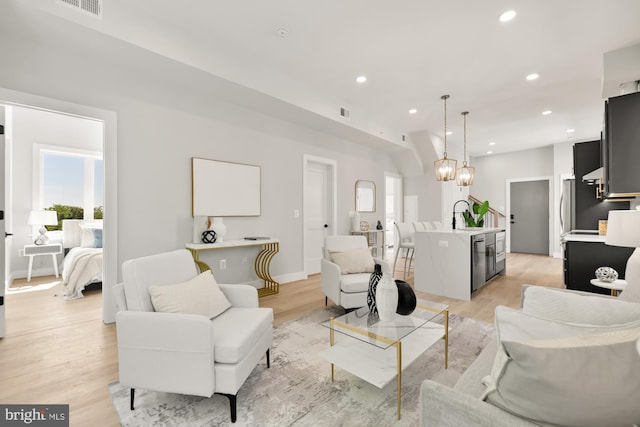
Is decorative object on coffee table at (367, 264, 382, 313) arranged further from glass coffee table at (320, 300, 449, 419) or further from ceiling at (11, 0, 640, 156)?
ceiling at (11, 0, 640, 156)

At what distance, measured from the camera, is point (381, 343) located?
5.94 ft

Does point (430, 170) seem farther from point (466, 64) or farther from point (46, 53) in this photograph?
point (46, 53)

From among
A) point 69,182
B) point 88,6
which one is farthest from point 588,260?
point 69,182

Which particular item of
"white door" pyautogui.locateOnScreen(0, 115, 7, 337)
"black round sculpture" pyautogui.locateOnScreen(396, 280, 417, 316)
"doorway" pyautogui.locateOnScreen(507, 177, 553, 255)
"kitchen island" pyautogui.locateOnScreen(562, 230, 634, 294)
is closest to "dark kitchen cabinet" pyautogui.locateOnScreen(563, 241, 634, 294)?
"kitchen island" pyautogui.locateOnScreen(562, 230, 634, 294)

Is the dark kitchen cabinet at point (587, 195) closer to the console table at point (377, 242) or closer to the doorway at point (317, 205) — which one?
the console table at point (377, 242)

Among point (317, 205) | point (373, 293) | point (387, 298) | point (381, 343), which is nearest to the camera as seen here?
point (381, 343)

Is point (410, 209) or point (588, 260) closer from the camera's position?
point (588, 260)

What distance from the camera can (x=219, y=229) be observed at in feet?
12.7

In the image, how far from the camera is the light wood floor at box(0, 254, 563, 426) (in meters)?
1.89

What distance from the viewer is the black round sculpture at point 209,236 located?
3.76 metres

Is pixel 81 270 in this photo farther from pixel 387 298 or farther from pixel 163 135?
pixel 387 298

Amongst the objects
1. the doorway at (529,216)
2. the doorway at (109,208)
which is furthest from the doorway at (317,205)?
the doorway at (529,216)

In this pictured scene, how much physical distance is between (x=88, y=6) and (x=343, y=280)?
332cm

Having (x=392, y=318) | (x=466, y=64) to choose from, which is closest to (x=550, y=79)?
→ (x=466, y=64)
